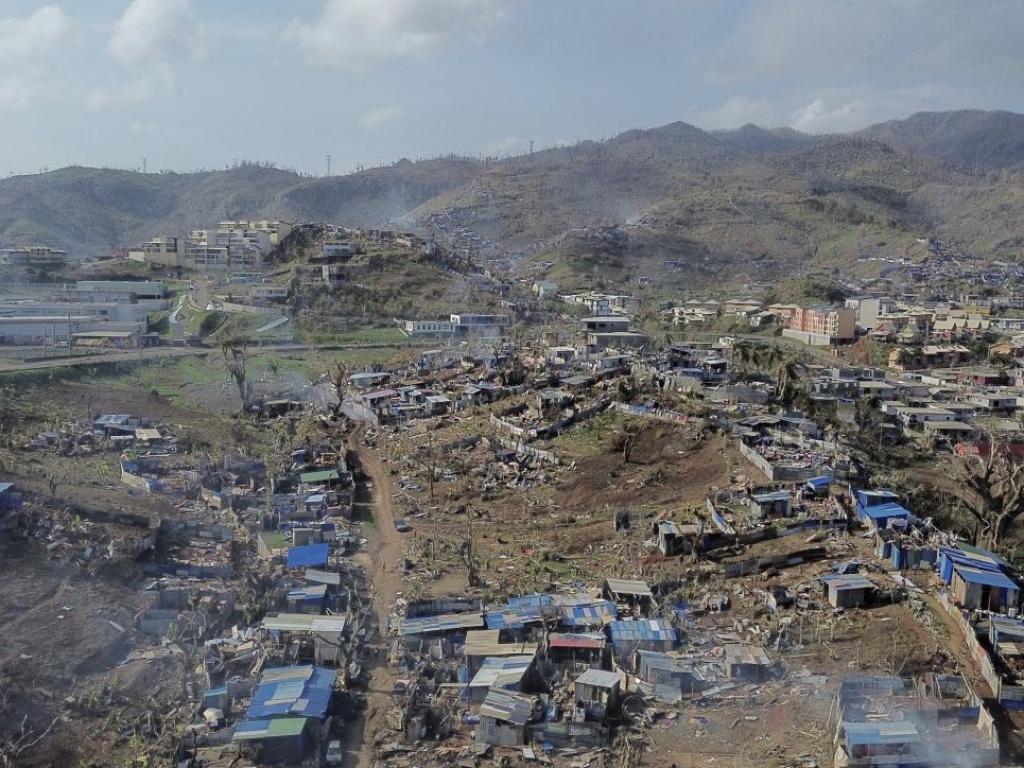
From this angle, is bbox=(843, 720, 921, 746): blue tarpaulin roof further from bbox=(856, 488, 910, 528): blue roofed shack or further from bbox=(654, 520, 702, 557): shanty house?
bbox=(856, 488, 910, 528): blue roofed shack

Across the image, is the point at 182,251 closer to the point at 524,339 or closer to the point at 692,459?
the point at 524,339

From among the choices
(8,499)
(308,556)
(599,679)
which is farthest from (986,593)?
(8,499)

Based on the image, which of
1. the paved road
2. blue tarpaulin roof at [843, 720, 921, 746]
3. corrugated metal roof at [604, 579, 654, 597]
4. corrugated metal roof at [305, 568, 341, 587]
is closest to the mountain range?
the paved road

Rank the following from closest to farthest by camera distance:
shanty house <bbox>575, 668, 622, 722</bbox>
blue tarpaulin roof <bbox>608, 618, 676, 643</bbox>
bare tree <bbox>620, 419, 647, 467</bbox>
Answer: shanty house <bbox>575, 668, 622, 722</bbox>
blue tarpaulin roof <bbox>608, 618, 676, 643</bbox>
bare tree <bbox>620, 419, 647, 467</bbox>

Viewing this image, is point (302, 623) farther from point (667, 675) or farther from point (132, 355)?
point (132, 355)

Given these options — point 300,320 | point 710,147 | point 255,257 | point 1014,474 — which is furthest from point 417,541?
point 710,147
